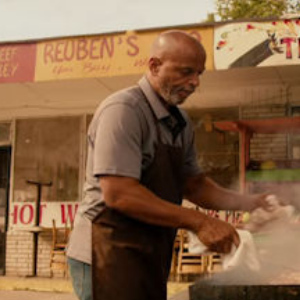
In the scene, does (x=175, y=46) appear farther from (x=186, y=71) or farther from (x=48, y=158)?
(x=48, y=158)

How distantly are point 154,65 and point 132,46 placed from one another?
202 inches

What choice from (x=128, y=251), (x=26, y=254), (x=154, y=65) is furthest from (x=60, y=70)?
(x=128, y=251)

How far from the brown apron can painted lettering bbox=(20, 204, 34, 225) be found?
7571 mm

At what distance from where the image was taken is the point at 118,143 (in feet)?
6.18

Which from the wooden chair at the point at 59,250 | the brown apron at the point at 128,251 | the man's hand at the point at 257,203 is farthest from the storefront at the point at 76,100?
the brown apron at the point at 128,251

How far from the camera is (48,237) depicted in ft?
30.4

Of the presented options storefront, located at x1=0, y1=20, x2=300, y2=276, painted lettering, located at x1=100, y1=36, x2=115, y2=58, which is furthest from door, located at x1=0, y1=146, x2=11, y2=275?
painted lettering, located at x1=100, y1=36, x2=115, y2=58

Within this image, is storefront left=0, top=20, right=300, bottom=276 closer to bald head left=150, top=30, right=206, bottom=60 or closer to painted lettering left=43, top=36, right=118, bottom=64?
painted lettering left=43, top=36, right=118, bottom=64

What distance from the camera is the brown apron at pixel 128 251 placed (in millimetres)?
1982

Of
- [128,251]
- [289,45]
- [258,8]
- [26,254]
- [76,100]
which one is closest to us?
[128,251]

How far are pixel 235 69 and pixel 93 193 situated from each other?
5.54m

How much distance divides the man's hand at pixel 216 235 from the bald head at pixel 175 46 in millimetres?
585

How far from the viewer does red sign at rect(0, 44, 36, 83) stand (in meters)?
7.57

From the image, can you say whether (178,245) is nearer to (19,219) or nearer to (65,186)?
(65,186)
